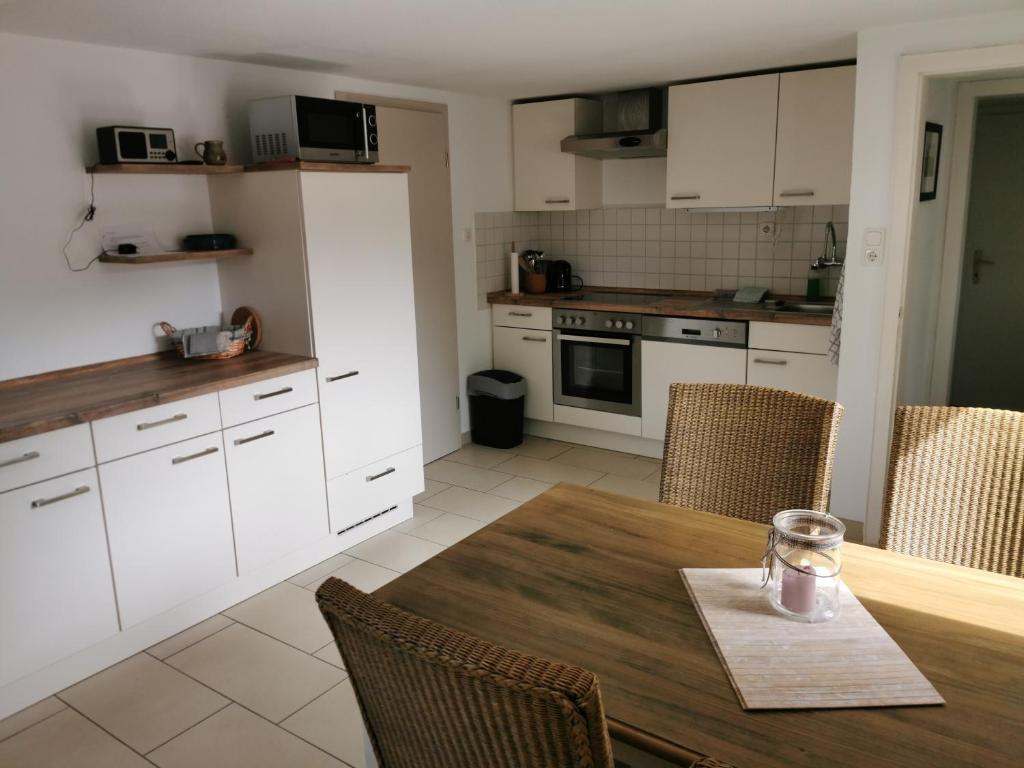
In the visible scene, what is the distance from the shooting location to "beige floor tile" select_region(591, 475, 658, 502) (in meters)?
4.13

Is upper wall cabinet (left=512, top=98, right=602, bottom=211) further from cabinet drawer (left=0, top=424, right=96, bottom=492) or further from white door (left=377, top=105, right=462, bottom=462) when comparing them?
cabinet drawer (left=0, top=424, right=96, bottom=492)

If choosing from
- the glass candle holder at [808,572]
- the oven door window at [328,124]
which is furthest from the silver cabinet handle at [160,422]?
the glass candle holder at [808,572]

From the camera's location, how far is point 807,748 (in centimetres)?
102

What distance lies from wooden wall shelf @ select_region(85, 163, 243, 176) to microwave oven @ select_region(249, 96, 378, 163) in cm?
20

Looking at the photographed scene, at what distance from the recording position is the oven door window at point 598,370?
4605mm

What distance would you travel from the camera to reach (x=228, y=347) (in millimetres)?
3291

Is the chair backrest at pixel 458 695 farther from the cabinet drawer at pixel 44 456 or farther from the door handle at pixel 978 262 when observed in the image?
the door handle at pixel 978 262

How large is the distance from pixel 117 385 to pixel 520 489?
2134mm

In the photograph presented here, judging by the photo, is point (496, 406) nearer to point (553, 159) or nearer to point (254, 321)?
point (553, 159)

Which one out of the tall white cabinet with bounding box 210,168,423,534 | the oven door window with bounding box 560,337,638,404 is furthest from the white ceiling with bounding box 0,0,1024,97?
the oven door window with bounding box 560,337,638,404

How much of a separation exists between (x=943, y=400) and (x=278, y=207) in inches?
154

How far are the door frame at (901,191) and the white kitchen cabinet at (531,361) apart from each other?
2073 mm

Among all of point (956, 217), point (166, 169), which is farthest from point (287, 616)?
point (956, 217)

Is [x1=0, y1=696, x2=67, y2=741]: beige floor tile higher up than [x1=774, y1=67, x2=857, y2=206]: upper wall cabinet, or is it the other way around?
[x1=774, y1=67, x2=857, y2=206]: upper wall cabinet
